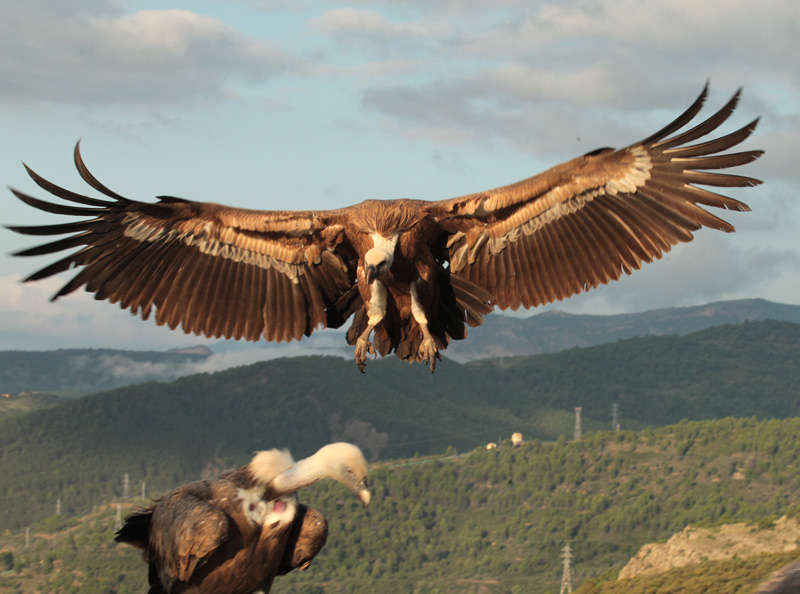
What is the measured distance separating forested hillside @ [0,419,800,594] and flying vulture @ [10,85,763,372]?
121902mm

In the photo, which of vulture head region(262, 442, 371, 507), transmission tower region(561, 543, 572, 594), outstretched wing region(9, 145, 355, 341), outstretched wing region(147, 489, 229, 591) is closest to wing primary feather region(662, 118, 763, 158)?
outstretched wing region(9, 145, 355, 341)

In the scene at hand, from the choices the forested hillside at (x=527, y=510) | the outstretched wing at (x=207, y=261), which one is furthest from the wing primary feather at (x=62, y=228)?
the forested hillside at (x=527, y=510)

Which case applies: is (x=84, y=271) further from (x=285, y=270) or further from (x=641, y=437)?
(x=641, y=437)

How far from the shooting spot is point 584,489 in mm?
164250

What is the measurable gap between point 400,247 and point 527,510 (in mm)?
155054

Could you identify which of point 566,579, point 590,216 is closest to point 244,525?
point 590,216

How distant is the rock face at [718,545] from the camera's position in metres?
95.9

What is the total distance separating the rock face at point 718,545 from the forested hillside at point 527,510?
32133 mm

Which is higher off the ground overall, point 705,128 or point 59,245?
point 705,128

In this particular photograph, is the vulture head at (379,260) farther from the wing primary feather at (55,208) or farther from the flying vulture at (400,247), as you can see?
the wing primary feather at (55,208)

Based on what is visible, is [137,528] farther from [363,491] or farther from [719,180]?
[719,180]

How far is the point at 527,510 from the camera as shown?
164 metres

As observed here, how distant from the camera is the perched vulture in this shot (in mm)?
9773

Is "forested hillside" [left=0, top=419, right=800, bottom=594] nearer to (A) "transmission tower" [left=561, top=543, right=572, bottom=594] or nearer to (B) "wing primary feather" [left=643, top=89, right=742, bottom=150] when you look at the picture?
(A) "transmission tower" [left=561, top=543, right=572, bottom=594]
